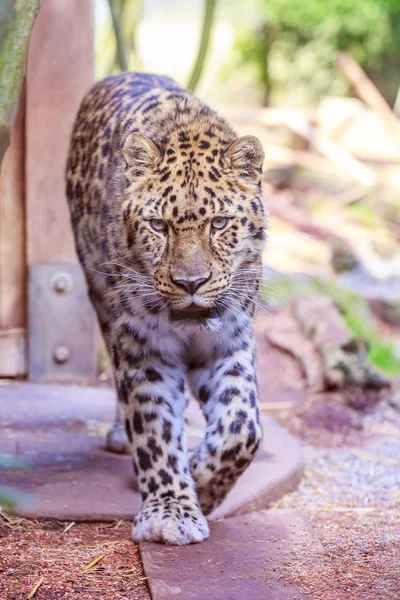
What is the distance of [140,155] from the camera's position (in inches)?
154

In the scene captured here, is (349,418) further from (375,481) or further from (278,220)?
(278,220)

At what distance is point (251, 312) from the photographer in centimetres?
415

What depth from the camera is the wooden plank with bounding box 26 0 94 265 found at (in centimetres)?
644

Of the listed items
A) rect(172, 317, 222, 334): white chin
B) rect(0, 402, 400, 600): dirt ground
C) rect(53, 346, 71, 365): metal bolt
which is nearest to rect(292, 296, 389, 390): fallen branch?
rect(0, 402, 400, 600): dirt ground

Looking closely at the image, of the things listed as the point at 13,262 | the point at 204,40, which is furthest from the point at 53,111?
the point at 204,40

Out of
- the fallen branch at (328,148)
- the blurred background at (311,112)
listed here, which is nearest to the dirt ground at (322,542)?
the blurred background at (311,112)

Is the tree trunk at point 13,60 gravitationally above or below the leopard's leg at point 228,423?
above

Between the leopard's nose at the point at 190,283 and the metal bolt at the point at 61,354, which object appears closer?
the leopard's nose at the point at 190,283

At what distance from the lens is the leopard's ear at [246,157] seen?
3.89m

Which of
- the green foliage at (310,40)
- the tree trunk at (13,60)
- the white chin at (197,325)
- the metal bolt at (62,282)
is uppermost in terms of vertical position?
the green foliage at (310,40)

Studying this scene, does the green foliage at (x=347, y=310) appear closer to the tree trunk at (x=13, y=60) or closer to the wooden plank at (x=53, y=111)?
the wooden plank at (x=53, y=111)

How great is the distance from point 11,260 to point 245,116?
11472 mm

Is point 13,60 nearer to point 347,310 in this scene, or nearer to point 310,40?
point 347,310

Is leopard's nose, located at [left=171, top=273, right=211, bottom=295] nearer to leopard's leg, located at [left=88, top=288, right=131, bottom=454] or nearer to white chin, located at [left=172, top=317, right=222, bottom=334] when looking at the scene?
white chin, located at [left=172, top=317, right=222, bottom=334]
